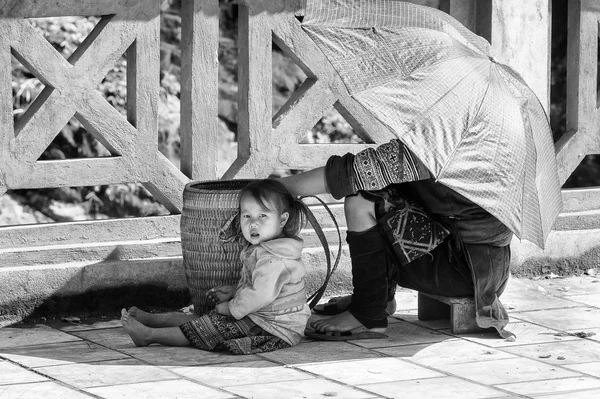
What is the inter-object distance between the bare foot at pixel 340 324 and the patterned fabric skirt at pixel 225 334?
1.11 ft

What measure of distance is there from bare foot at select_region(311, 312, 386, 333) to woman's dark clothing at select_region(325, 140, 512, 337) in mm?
27

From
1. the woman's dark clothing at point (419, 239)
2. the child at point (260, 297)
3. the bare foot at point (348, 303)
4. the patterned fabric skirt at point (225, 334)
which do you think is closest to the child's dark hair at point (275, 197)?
the child at point (260, 297)

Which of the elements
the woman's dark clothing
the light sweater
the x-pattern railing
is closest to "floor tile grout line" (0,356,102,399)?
the light sweater

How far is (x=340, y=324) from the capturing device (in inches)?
215

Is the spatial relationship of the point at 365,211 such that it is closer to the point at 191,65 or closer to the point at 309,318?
the point at 309,318

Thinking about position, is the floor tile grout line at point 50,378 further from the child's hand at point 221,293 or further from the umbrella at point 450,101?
the umbrella at point 450,101

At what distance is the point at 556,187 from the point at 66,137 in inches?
200

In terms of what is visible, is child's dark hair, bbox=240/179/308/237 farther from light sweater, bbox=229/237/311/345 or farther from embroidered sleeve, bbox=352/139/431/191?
embroidered sleeve, bbox=352/139/431/191

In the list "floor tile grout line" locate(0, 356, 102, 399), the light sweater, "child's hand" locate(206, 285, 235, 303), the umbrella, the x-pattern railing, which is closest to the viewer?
"floor tile grout line" locate(0, 356, 102, 399)

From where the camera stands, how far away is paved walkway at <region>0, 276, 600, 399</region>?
4.59m

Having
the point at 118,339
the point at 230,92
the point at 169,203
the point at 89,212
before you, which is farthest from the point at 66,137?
the point at 118,339

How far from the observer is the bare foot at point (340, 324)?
546 cm

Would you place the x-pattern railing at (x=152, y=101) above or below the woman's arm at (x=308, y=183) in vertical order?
above

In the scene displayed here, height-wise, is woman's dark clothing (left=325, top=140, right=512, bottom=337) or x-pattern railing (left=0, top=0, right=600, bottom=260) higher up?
x-pattern railing (left=0, top=0, right=600, bottom=260)
